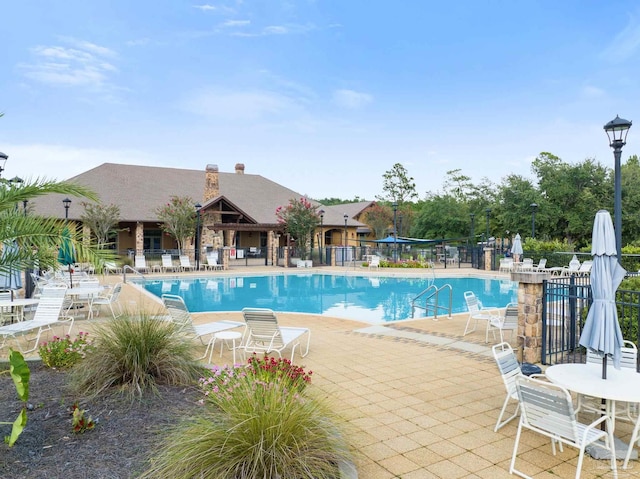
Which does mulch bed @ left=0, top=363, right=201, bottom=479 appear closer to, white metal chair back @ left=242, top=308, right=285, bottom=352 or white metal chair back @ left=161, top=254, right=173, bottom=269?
white metal chair back @ left=242, top=308, right=285, bottom=352

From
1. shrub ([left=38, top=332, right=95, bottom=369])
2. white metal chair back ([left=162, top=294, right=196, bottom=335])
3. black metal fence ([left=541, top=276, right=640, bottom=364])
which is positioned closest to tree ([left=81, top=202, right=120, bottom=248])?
white metal chair back ([left=162, top=294, right=196, bottom=335])

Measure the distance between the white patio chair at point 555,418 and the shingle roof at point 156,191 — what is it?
27077mm

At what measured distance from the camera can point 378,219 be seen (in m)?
42.4

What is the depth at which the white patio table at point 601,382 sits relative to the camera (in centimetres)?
349

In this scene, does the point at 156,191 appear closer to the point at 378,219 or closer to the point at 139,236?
the point at 139,236

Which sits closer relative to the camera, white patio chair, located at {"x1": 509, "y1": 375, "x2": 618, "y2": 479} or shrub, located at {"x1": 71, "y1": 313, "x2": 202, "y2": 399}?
white patio chair, located at {"x1": 509, "y1": 375, "x2": 618, "y2": 479}

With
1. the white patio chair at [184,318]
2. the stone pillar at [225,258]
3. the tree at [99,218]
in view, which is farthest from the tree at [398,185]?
the white patio chair at [184,318]

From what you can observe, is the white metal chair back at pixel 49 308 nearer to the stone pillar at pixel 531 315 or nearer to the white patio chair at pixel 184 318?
the white patio chair at pixel 184 318

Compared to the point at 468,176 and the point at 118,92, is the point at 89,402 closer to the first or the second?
the point at 118,92

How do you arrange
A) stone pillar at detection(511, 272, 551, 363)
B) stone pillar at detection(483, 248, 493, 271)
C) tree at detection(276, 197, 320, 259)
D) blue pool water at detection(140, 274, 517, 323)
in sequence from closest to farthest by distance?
stone pillar at detection(511, 272, 551, 363) < blue pool water at detection(140, 274, 517, 323) < stone pillar at detection(483, 248, 493, 271) < tree at detection(276, 197, 320, 259)

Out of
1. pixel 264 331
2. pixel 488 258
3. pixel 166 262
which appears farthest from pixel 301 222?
pixel 264 331

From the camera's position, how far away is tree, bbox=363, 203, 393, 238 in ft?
139

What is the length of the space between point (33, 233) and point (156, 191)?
93.9 ft

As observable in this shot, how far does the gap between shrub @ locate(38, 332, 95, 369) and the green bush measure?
2892mm
